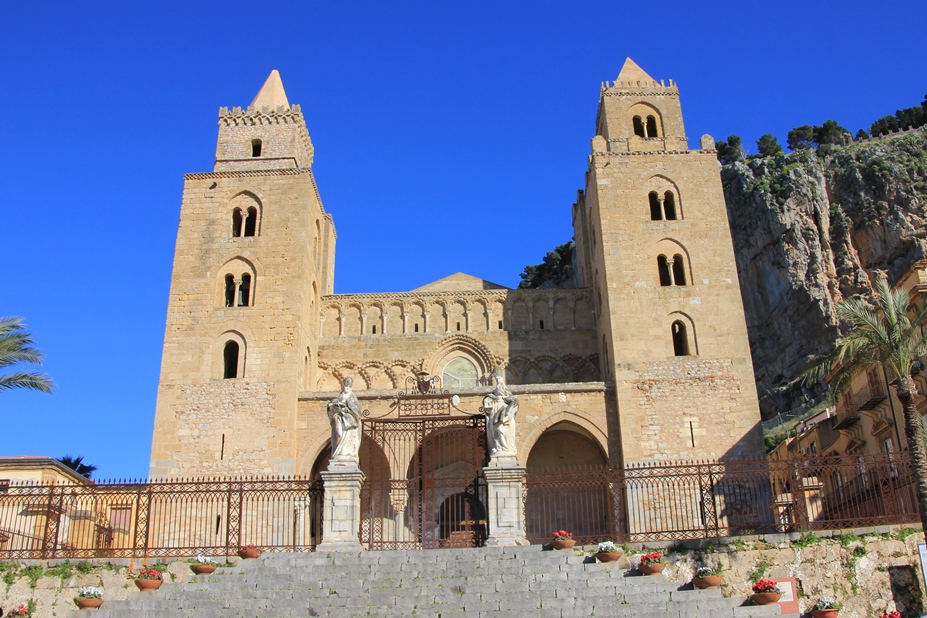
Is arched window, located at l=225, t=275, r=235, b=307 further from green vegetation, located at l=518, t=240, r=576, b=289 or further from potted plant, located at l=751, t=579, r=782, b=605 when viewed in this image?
green vegetation, located at l=518, t=240, r=576, b=289

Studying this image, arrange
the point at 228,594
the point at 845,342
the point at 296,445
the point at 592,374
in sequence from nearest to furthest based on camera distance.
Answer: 1. the point at 228,594
2. the point at 845,342
3. the point at 296,445
4. the point at 592,374

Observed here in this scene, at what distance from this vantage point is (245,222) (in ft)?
98.1

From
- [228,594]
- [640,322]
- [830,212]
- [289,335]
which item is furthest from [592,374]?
[830,212]

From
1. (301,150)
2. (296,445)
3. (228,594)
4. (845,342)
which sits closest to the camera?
(228,594)

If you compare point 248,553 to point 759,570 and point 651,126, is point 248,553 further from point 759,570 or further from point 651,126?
point 651,126

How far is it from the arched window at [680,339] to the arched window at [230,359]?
13685 mm

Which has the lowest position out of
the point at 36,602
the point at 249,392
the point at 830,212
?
the point at 36,602

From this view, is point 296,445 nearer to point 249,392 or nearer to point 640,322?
point 249,392

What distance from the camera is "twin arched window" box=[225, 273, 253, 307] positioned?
1120 inches

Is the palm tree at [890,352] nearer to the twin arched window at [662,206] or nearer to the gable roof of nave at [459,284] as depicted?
the twin arched window at [662,206]

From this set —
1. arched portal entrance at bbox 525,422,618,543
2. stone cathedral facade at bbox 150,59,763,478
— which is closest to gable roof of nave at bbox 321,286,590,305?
stone cathedral facade at bbox 150,59,763,478

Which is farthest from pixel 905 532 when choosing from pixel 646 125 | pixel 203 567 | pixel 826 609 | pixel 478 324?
pixel 646 125

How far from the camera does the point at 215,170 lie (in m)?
30.8

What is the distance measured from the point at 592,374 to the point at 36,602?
1899 centimetres
